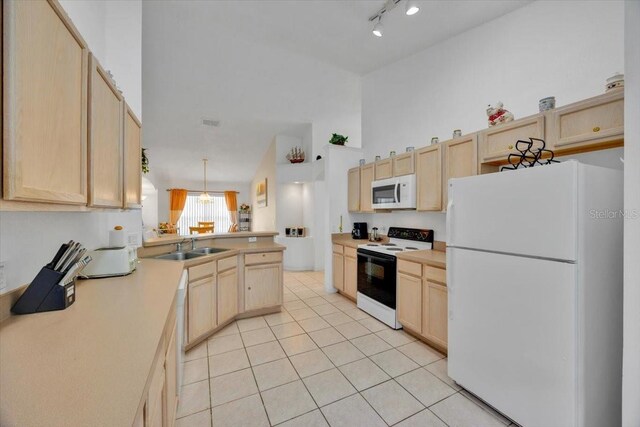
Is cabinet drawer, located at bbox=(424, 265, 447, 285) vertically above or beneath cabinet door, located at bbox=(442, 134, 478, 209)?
beneath

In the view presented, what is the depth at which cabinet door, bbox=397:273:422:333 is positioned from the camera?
252 centimetres

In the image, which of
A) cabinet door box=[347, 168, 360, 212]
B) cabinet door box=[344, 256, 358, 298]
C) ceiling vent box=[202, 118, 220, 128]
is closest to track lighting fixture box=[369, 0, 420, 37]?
cabinet door box=[347, 168, 360, 212]

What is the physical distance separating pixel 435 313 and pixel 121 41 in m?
3.78

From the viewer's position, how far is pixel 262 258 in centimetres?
314

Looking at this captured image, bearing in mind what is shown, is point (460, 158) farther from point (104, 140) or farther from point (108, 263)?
point (108, 263)

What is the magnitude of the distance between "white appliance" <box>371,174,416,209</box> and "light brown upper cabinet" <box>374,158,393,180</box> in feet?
0.34

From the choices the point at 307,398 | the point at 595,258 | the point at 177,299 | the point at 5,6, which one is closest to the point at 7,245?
the point at 177,299

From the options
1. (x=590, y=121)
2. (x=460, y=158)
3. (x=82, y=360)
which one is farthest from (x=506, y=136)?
(x=82, y=360)

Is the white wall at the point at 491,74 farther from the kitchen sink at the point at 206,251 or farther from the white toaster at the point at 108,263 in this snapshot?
the white toaster at the point at 108,263

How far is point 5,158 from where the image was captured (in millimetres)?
619

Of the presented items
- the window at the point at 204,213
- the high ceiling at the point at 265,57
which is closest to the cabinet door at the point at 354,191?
the high ceiling at the point at 265,57

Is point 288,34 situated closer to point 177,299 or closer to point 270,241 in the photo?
point 270,241

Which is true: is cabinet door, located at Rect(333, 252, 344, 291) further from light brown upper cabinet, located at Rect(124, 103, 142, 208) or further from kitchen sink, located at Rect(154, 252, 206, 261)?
light brown upper cabinet, located at Rect(124, 103, 142, 208)

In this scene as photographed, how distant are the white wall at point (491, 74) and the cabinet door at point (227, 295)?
2257 millimetres
